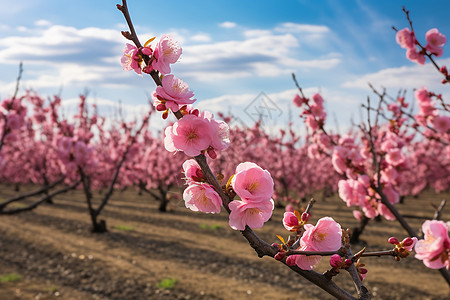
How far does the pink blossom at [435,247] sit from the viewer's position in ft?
3.96

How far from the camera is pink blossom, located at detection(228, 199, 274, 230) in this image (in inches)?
45.3

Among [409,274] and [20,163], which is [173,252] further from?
[20,163]

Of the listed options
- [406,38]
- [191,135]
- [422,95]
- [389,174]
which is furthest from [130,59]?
[422,95]

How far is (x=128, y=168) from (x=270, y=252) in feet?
51.5

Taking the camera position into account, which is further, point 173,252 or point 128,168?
point 128,168

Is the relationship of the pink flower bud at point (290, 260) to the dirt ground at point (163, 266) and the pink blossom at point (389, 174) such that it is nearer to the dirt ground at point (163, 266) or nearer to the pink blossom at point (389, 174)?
the pink blossom at point (389, 174)

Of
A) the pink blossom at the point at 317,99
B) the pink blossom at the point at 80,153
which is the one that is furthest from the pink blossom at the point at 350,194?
the pink blossom at the point at 80,153

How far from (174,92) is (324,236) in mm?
694

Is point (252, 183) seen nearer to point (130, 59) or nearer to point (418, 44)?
point (130, 59)

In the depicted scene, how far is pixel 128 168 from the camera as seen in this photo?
16266 mm

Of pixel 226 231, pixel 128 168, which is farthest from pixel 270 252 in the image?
pixel 128 168

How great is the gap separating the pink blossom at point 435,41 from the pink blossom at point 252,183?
3.16 metres

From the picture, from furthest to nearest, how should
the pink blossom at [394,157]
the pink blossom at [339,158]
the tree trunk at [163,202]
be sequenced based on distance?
1. the tree trunk at [163,202]
2. the pink blossom at [394,157]
3. the pink blossom at [339,158]

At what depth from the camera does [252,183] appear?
119 cm
